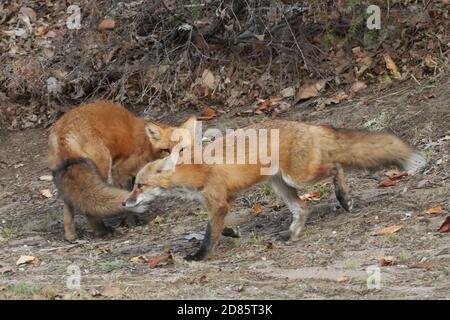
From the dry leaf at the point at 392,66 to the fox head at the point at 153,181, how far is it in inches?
173

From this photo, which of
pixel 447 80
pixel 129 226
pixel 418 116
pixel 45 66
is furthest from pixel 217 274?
pixel 45 66

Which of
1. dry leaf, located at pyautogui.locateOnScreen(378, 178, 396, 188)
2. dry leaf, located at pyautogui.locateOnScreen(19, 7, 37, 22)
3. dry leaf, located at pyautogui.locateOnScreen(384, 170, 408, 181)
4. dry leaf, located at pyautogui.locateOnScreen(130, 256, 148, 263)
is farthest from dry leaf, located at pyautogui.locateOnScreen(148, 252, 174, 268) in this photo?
dry leaf, located at pyautogui.locateOnScreen(19, 7, 37, 22)

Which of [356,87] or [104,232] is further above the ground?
[356,87]

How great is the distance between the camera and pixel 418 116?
10617 mm

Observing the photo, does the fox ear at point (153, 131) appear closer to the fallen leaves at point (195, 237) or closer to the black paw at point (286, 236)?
the fallen leaves at point (195, 237)

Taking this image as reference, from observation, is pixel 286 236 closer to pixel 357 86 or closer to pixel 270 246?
pixel 270 246

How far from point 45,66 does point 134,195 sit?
5645 millimetres

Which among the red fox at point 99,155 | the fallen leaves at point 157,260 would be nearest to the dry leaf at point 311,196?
the red fox at point 99,155

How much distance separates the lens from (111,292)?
671cm

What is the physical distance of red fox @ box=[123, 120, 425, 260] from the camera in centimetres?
838

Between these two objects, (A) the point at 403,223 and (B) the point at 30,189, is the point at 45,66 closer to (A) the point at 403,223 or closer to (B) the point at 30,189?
(B) the point at 30,189

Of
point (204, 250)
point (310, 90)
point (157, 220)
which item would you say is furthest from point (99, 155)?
point (310, 90)

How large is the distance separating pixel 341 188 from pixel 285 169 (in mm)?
658

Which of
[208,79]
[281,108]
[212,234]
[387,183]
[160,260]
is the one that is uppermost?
[208,79]
